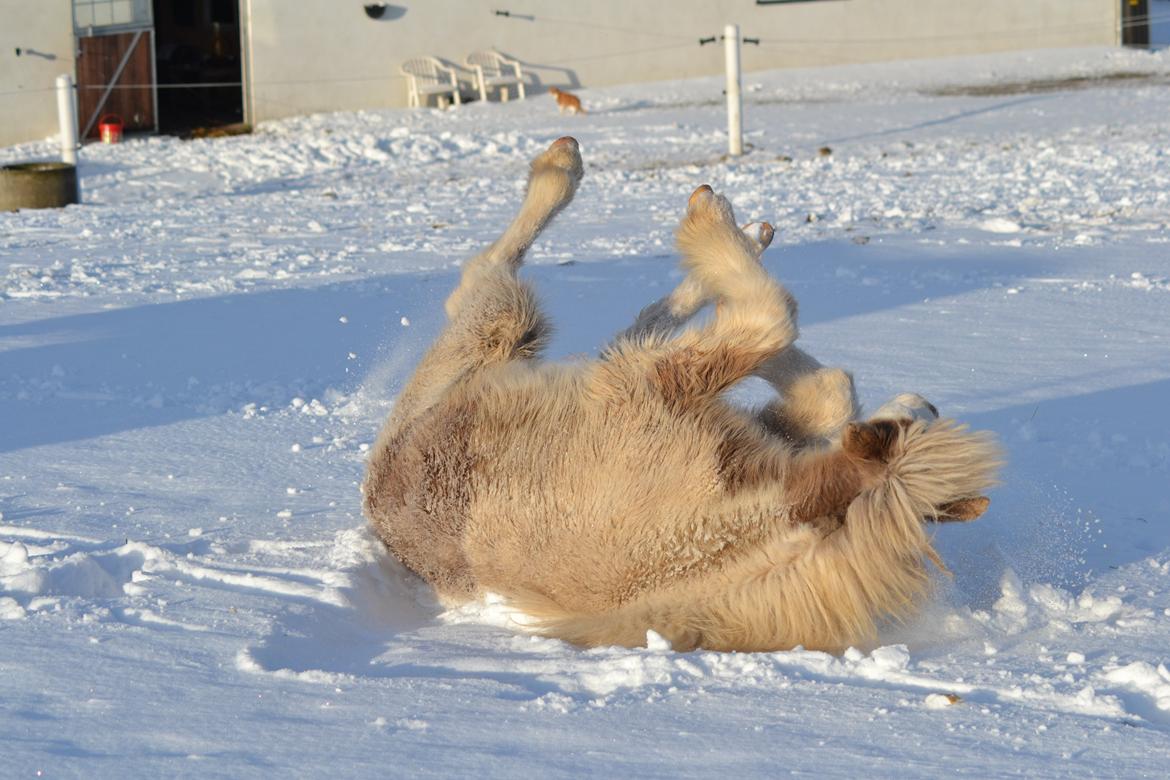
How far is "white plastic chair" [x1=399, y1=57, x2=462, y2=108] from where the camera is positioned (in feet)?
68.6

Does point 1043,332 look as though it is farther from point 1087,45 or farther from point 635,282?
point 1087,45

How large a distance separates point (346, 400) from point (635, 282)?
103 inches

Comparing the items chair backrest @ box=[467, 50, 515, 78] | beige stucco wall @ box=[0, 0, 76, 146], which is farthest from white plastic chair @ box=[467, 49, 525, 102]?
beige stucco wall @ box=[0, 0, 76, 146]

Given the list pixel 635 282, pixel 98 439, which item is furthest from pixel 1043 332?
pixel 98 439

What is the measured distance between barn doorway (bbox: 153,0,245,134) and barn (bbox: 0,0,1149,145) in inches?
1.5

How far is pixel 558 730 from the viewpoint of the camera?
2639 mm

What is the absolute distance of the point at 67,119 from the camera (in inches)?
561

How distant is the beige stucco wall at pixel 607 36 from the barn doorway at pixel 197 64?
3.83 feet

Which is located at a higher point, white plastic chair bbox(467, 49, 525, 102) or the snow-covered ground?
white plastic chair bbox(467, 49, 525, 102)

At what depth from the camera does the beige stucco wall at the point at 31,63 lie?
1794cm

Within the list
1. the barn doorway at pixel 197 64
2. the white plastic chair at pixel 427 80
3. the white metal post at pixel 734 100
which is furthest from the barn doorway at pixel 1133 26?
the barn doorway at pixel 197 64

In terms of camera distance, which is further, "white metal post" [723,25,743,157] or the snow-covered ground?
"white metal post" [723,25,743,157]

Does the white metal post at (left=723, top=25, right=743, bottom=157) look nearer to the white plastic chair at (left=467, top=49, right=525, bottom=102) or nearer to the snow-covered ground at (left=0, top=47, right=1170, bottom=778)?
the snow-covered ground at (left=0, top=47, right=1170, bottom=778)

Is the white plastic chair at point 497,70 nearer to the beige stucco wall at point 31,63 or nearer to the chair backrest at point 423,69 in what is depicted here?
the chair backrest at point 423,69
